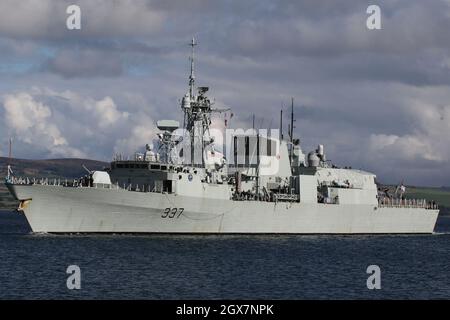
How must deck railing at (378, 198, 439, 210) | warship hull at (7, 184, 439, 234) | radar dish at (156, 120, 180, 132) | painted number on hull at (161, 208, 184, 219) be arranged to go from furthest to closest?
deck railing at (378, 198, 439, 210)
radar dish at (156, 120, 180, 132)
painted number on hull at (161, 208, 184, 219)
warship hull at (7, 184, 439, 234)

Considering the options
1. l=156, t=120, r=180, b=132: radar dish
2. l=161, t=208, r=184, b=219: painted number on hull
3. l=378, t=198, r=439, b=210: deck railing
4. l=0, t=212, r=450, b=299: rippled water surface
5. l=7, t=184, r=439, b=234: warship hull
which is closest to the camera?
l=0, t=212, r=450, b=299: rippled water surface

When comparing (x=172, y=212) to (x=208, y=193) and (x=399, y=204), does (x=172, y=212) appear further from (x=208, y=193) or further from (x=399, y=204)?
(x=399, y=204)

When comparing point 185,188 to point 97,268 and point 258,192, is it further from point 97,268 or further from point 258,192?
point 97,268

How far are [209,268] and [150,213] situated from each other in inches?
524

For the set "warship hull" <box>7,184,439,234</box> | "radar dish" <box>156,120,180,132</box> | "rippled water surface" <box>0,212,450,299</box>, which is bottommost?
"rippled water surface" <box>0,212,450,299</box>

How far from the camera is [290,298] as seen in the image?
1280 inches

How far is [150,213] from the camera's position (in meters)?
52.7

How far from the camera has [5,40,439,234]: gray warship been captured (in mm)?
51188

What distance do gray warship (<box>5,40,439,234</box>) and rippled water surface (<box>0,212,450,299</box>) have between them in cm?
132

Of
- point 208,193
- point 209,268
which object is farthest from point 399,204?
point 209,268

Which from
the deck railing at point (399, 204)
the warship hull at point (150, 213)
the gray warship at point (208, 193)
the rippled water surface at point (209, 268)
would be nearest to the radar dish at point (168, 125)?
the gray warship at point (208, 193)

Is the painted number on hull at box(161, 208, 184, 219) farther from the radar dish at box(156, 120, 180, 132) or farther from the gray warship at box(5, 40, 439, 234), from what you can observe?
the radar dish at box(156, 120, 180, 132)

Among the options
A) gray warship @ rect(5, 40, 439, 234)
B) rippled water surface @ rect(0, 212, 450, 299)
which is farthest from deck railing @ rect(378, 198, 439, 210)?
rippled water surface @ rect(0, 212, 450, 299)
